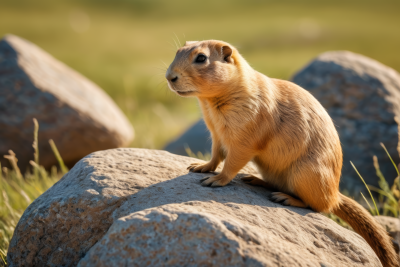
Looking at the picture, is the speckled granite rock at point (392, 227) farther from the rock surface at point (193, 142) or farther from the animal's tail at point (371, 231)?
Answer: the rock surface at point (193, 142)

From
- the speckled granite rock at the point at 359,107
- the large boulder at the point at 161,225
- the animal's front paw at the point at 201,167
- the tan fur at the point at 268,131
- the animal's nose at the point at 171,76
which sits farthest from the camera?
the speckled granite rock at the point at 359,107

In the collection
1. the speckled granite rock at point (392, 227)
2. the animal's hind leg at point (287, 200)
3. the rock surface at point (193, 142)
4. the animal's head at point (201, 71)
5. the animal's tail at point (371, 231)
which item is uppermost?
the animal's head at point (201, 71)

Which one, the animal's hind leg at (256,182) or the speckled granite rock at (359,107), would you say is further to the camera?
the speckled granite rock at (359,107)

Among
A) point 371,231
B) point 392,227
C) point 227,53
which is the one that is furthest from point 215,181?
point 392,227

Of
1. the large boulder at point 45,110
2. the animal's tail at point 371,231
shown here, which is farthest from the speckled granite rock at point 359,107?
the large boulder at point 45,110

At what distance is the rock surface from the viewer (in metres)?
8.26

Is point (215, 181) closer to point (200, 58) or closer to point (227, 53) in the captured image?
point (200, 58)

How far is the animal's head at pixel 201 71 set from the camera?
3426 mm

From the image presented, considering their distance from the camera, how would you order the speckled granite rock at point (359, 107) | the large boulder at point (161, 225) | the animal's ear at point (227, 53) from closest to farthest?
the large boulder at point (161, 225) → the animal's ear at point (227, 53) → the speckled granite rock at point (359, 107)

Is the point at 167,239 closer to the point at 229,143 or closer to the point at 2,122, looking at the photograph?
the point at 229,143

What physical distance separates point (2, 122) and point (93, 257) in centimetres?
546

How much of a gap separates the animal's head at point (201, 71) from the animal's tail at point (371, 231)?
6.01 ft

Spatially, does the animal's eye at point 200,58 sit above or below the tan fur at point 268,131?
above

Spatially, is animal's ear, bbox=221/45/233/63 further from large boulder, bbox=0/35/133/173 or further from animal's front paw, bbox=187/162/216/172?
large boulder, bbox=0/35/133/173
